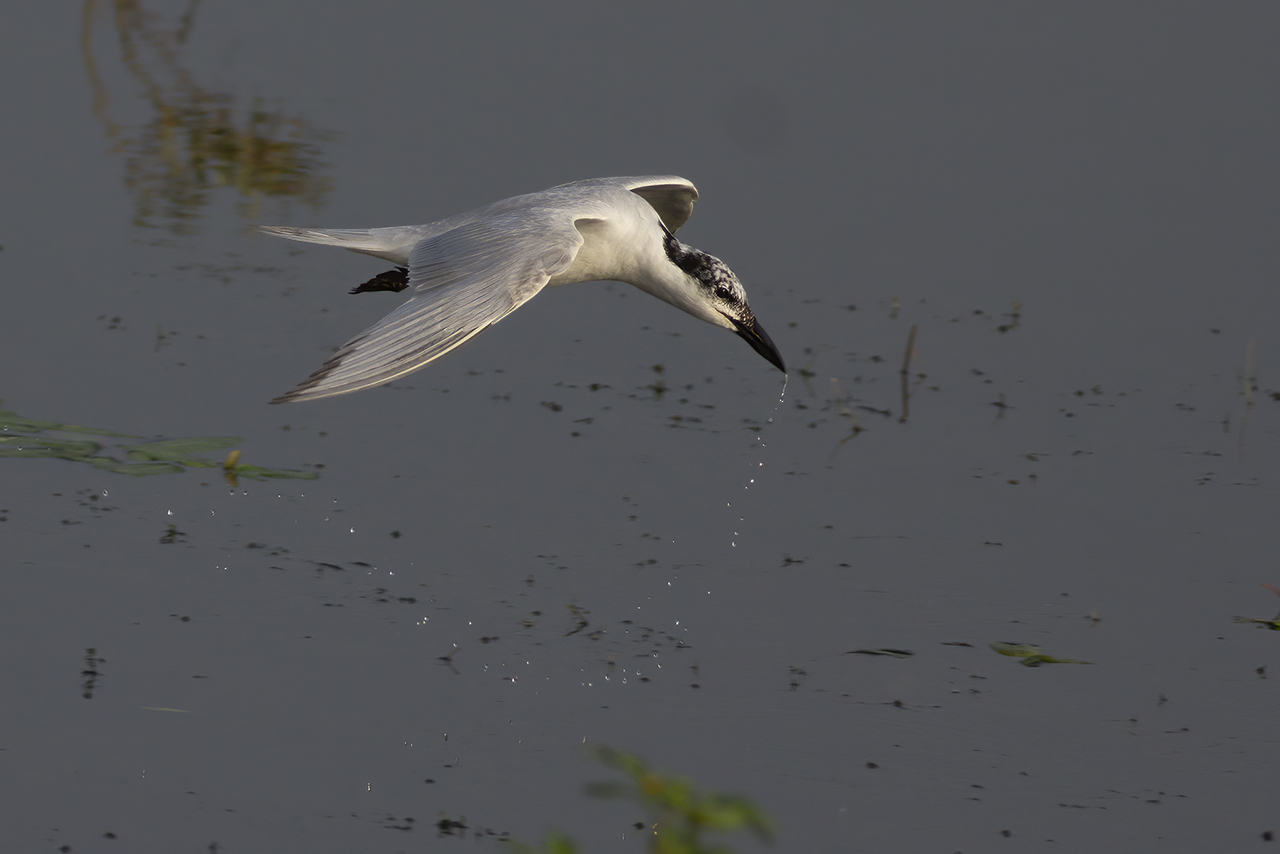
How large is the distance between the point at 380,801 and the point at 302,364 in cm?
426

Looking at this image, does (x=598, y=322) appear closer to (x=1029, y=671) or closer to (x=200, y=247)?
(x=200, y=247)

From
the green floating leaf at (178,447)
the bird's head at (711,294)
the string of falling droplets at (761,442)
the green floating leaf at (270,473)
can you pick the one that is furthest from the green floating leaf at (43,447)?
the string of falling droplets at (761,442)

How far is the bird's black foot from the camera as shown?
602 cm

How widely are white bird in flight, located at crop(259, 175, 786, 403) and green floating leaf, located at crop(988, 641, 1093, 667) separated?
199cm

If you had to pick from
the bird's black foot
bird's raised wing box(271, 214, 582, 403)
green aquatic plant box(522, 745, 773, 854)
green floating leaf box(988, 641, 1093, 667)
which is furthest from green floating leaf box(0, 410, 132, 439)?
green aquatic plant box(522, 745, 773, 854)

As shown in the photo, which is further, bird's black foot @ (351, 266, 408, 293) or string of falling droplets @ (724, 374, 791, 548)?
string of falling droplets @ (724, 374, 791, 548)

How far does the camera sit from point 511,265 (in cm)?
471

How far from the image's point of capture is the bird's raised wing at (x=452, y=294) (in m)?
3.98

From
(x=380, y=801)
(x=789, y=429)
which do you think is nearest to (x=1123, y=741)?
(x=380, y=801)

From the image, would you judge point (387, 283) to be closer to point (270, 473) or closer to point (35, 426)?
point (270, 473)

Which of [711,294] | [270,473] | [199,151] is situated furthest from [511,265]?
[199,151]

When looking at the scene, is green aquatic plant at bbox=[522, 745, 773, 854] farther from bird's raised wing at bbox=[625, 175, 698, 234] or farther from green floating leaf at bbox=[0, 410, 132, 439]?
green floating leaf at bbox=[0, 410, 132, 439]

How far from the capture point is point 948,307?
9.58m

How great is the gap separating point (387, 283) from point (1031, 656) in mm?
3116
